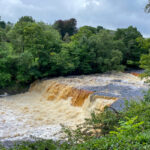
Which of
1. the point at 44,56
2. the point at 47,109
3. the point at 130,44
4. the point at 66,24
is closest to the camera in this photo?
the point at 47,109

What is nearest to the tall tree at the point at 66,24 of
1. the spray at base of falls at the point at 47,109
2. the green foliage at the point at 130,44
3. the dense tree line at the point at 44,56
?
the green foliage at the point at 130,44

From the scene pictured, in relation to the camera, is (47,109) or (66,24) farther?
(66,24)

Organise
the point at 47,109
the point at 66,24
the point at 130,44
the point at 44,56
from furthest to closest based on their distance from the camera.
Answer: the point at 66,24 < the point at 130,44 < the point at 44,56 < the point at 47,109

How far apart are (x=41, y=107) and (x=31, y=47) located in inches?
249

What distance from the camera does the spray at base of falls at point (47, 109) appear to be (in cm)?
784

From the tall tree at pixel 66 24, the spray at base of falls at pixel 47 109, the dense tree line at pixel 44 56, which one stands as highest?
the tall tree at pixel 66 24

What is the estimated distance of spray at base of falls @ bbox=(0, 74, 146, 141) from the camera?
784 cm

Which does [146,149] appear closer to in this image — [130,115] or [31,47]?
[130,115]

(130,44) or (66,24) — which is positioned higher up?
(66,24)

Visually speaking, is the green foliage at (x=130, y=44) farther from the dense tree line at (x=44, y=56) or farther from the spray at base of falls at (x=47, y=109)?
the spray at base of falls at (x=47, y=109)

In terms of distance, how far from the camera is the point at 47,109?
35.4ft

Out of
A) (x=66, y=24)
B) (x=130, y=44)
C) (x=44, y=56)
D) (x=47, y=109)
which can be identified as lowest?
(x=47, y=109)

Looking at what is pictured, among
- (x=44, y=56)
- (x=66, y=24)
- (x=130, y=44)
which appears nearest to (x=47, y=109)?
(x=44, y=56)

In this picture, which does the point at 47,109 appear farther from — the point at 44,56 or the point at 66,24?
the point at 66,24
